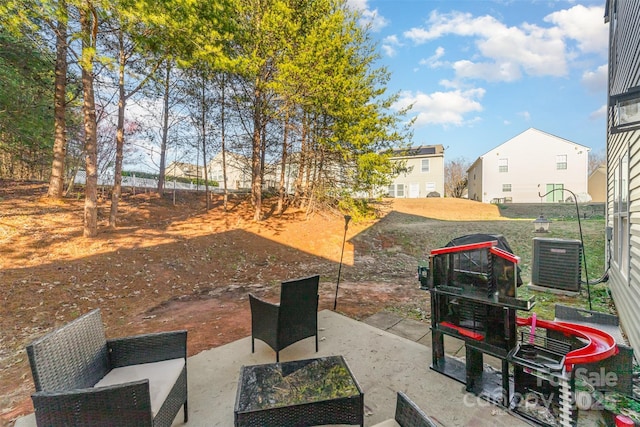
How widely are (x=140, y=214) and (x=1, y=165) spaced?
10896 mm

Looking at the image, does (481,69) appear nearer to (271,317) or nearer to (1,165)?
(271,317)

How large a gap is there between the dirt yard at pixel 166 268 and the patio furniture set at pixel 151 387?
117cm

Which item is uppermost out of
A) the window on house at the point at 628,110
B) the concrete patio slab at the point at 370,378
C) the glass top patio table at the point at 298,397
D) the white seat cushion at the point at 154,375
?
the window on house at the point at 628,110

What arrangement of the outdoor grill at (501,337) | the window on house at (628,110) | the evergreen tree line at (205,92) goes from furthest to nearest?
the evergreen tree line at (205,92) → the window on house at (628,110) → the outdoor grill at (501,337)

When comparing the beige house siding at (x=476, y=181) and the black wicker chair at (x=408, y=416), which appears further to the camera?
the beige house siding at (x=476, y=181)

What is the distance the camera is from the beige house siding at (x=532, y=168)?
21.9m

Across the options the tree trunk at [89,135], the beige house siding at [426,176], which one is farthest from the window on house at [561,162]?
the tree trunk at [89,135]

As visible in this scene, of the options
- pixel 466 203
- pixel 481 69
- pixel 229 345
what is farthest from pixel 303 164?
pixel 466 203

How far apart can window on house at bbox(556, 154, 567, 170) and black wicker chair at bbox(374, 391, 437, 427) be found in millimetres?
28265

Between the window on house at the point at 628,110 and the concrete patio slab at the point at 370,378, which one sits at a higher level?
the window on house at the point at 628,110

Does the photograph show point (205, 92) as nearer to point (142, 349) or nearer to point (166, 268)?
point (166, 268)

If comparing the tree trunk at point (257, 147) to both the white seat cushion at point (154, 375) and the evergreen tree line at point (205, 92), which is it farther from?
the white seat cushion at point (154, 375)

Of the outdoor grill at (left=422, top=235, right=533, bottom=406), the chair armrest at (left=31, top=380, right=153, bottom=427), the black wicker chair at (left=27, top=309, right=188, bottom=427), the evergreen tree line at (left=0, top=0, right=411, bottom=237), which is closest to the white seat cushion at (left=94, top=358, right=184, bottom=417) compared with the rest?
the black wicker chair at (left=27, top=309, right=188, bottom=427)

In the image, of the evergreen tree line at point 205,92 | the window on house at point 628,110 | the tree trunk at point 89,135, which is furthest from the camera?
the evergreen tree line at point 205,92
